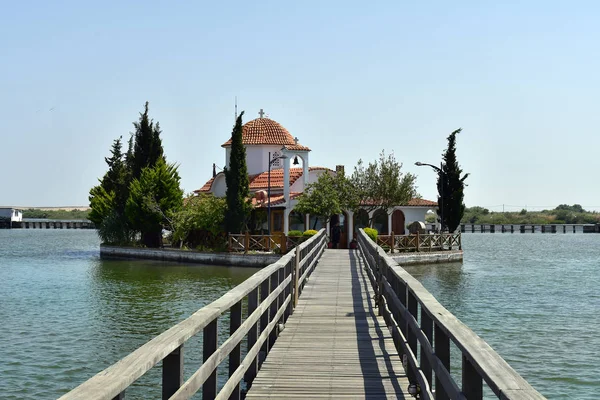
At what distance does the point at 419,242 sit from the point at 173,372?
37.8 metres

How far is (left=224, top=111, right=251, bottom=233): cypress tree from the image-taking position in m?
40.3

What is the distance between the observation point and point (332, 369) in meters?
8.04

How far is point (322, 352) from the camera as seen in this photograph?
8992 millimetres

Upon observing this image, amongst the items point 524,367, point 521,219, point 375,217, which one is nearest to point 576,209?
point 521,219

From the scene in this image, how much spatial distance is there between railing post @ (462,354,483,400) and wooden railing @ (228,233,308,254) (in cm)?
3509

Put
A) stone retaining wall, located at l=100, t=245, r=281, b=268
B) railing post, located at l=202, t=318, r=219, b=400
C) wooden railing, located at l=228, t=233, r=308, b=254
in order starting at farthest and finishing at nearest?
wooden railing, located at l=228, t=233, r=308, b=254
stone retaining wall, located at l=100, t=245, r=281, b=268
railing post, located at l=202, t=318, r=219, b=400

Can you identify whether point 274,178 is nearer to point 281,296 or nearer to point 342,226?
point 342,226

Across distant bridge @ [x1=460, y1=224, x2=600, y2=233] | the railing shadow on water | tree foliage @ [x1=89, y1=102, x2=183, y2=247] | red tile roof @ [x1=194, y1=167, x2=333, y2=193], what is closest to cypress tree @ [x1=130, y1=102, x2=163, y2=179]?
tree foliage @ [x1=89, y1=102, x2=183, y2=247]

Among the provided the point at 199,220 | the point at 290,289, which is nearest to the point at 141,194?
the point at 199,220

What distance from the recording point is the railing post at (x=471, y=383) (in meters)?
4.04

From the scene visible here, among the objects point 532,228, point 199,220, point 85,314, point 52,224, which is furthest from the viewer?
point 52,224

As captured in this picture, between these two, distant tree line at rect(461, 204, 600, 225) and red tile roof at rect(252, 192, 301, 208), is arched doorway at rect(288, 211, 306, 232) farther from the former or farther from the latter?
distant tree line at rect(461, 204, 600, 225)

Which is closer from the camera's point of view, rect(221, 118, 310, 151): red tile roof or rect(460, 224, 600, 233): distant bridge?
rect(221, 118, 310, 151): red tile roof

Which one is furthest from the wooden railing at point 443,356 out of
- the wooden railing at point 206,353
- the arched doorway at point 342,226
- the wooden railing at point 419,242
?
the arched doorway at point 342,226
